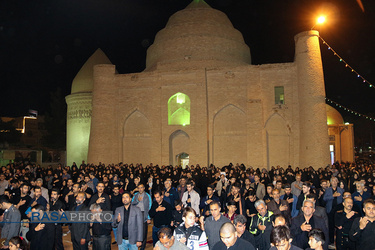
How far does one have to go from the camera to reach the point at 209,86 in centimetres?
2222

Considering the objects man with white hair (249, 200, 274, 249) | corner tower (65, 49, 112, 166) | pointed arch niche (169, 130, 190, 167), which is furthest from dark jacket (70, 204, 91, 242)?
corner tower (65, 49, 112, 166)

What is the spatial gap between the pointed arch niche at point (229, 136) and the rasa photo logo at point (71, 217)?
16.5 meters

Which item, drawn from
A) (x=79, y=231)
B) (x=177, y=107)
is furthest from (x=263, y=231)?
(x=177, y=107)

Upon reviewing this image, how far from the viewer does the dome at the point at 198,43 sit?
23969mm

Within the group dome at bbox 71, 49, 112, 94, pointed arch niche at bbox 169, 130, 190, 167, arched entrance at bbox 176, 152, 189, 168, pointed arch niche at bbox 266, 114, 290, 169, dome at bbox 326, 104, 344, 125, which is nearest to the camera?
pointed arch niche at bbox 266, 114, 290, 169

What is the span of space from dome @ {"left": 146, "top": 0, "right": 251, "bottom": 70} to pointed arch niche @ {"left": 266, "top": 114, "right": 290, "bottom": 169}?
5962 millimetres

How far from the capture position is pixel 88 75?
92.8 ft

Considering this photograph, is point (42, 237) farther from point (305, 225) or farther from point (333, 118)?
point (333, 118)

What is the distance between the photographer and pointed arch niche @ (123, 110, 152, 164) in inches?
915

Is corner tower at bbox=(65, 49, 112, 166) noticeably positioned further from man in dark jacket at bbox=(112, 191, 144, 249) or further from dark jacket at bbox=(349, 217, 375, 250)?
dark jacket at bbox=(349, 217, 375, 250)

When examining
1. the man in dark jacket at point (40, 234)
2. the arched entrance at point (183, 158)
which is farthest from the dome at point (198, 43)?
the man in dark jacket at point (40, 234)

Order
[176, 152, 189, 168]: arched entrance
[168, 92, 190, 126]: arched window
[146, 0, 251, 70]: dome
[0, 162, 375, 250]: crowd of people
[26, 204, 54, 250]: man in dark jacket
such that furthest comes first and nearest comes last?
[146, 0, 251, 70]: dome
[168, 92, 190, 126]: arched window
[176, 152, 189, 168]: arched entrance
[26, 204, 54, 250]: man in dark jacket
[0, 162, 375, 250]: crowd of people

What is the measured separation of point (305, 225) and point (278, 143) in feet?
56.2

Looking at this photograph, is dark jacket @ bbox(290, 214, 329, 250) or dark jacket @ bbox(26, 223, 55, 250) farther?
dark jacket @ bbox(26, 223, 55, 250)
